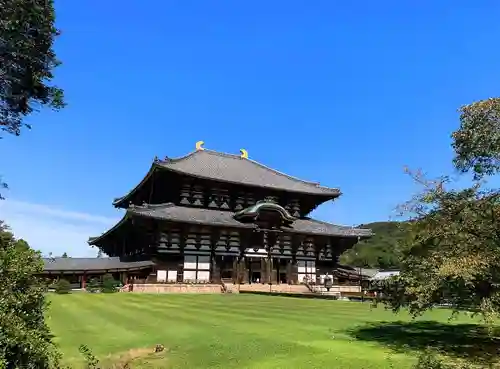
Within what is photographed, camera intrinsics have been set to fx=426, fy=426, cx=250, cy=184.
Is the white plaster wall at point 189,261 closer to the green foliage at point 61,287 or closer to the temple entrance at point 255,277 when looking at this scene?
the temple entrance at point 255,277

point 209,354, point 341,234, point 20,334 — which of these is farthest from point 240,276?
point 20,334

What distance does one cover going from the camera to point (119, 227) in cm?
4678

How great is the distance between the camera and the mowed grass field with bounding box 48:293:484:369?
441 inches

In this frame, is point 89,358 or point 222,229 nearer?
point 89,358

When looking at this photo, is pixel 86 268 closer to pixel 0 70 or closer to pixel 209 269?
pixel 209 269

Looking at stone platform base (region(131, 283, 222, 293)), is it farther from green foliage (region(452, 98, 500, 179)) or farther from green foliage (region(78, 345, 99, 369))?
green foliage (region(452, 98, 500, 179))

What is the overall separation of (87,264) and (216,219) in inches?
495

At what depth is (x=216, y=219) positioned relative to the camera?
4241 centimetres

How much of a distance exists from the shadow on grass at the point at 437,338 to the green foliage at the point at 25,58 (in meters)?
13.6

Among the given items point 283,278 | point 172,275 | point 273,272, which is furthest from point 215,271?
point 283,278

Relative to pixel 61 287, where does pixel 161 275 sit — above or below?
above

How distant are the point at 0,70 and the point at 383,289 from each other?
14.4 metres

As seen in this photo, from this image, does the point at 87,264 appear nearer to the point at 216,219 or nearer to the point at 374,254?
the point at 216,219

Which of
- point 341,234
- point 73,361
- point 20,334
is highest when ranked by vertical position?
point 341,234
